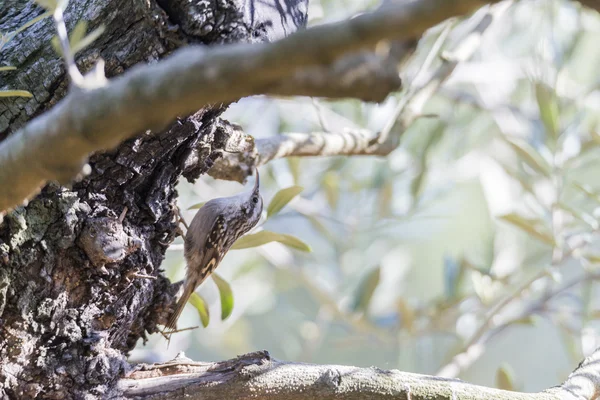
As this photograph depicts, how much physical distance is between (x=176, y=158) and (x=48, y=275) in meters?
0.29

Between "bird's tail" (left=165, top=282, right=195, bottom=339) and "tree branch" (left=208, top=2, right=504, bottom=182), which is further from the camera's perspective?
"tree branch" (left=208, top=2, right=504, bottom=182)

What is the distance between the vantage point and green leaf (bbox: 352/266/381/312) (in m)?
2.49

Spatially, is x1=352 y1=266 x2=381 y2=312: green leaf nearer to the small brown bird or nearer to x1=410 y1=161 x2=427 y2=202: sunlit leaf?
x1=410 y1=161 x2=427 y2=202: sunlit leaf

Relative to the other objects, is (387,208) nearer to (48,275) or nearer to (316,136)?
(316,136)

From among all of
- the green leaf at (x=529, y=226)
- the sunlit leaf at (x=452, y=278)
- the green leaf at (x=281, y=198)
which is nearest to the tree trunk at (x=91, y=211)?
the green leaf at (x=281, y=198)

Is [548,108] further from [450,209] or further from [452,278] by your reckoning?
[450,209]

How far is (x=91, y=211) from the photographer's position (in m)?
1.04

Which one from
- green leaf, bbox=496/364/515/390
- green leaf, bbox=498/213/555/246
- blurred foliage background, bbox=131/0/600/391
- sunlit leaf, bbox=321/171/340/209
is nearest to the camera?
green leaf, bbox=496/364/515/390

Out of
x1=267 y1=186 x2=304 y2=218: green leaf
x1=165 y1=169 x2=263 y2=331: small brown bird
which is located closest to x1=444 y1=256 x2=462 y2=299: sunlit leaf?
x1=165 y1=169 x2=263 y2=331: small brown bird

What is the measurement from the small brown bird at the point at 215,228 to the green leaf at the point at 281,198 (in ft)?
0.58

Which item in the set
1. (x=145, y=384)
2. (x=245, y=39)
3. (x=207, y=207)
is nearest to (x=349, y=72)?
(x=245, y=39)

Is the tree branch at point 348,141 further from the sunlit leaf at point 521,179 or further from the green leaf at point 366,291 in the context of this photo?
the green leaf at point 366,291

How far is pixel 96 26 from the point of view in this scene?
0.98 meters

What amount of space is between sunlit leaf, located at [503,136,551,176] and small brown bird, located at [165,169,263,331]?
870mm
